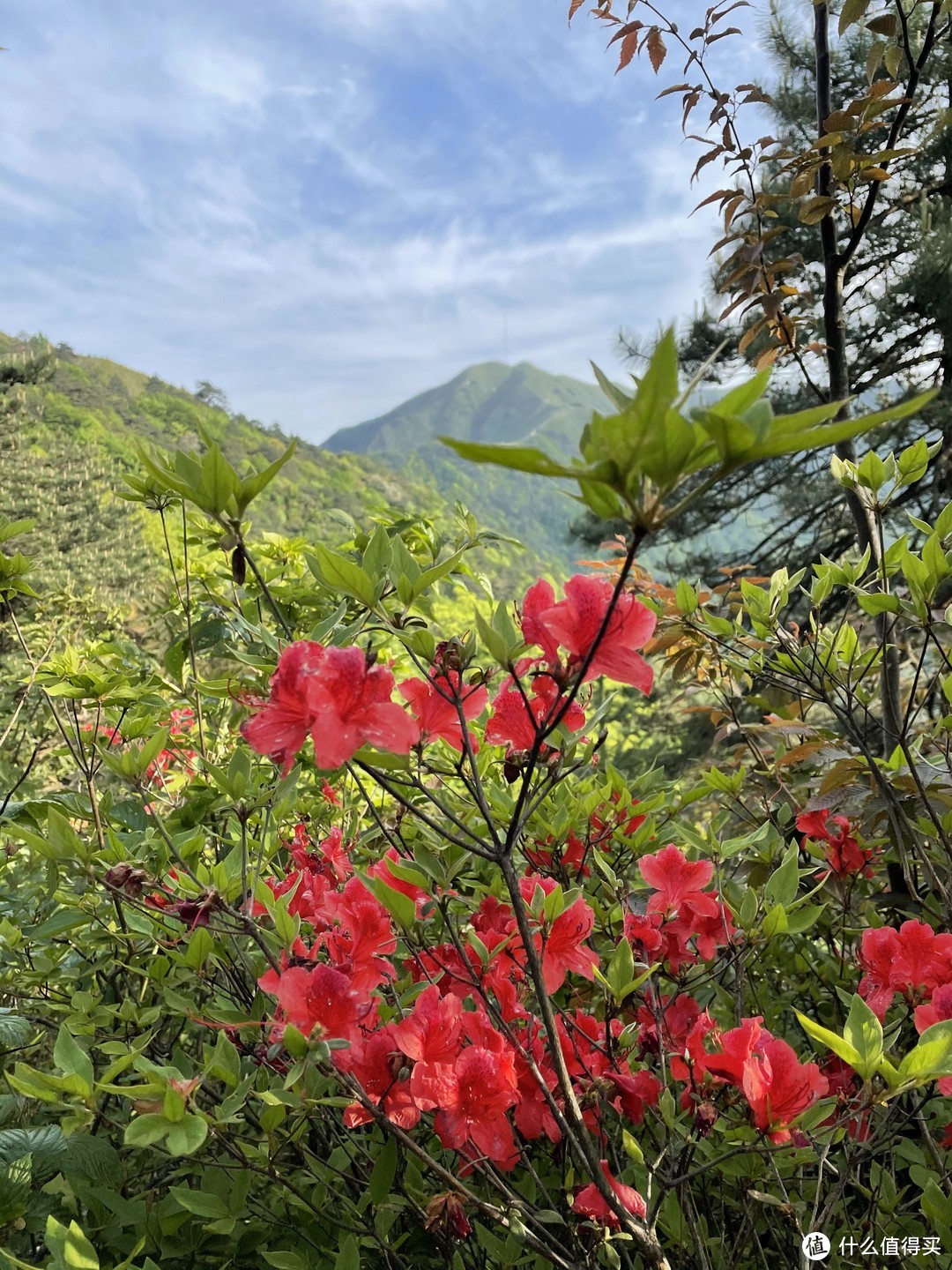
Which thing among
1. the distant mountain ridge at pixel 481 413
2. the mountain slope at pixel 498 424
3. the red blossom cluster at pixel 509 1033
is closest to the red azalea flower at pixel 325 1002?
the red blossom cluster at pixel 509 1033

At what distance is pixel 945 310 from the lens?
4.59 metres

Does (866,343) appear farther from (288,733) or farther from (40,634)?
(288,733)

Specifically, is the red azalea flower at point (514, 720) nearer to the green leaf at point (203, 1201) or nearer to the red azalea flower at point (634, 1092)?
the red azalea flower at point (634, 1092)

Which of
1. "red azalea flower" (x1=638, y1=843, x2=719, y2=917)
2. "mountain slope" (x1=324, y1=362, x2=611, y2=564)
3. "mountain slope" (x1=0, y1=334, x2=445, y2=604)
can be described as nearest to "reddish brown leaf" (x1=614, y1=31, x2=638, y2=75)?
"mountain slope" (x1=0, y1=334, x2=445, y2=604)

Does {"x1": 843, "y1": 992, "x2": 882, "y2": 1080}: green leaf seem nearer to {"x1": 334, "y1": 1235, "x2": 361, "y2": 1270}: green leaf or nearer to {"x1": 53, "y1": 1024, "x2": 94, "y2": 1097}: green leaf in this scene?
{"x1": 334, "y1": 1235, "x2": 361, "y2": 1270}: green leaf

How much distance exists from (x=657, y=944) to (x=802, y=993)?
2.19ft

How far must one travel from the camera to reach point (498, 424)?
9650 centimetres

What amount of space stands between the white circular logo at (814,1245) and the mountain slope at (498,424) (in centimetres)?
6264

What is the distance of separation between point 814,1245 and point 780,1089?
5.0 inches

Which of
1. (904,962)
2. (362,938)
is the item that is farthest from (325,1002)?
(904,962)

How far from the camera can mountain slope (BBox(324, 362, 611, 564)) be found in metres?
68.4

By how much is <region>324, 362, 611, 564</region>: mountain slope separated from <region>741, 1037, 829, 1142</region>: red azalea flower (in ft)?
205

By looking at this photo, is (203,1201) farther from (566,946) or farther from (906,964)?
(906,964)

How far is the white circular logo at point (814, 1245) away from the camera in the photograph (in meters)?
0.61
